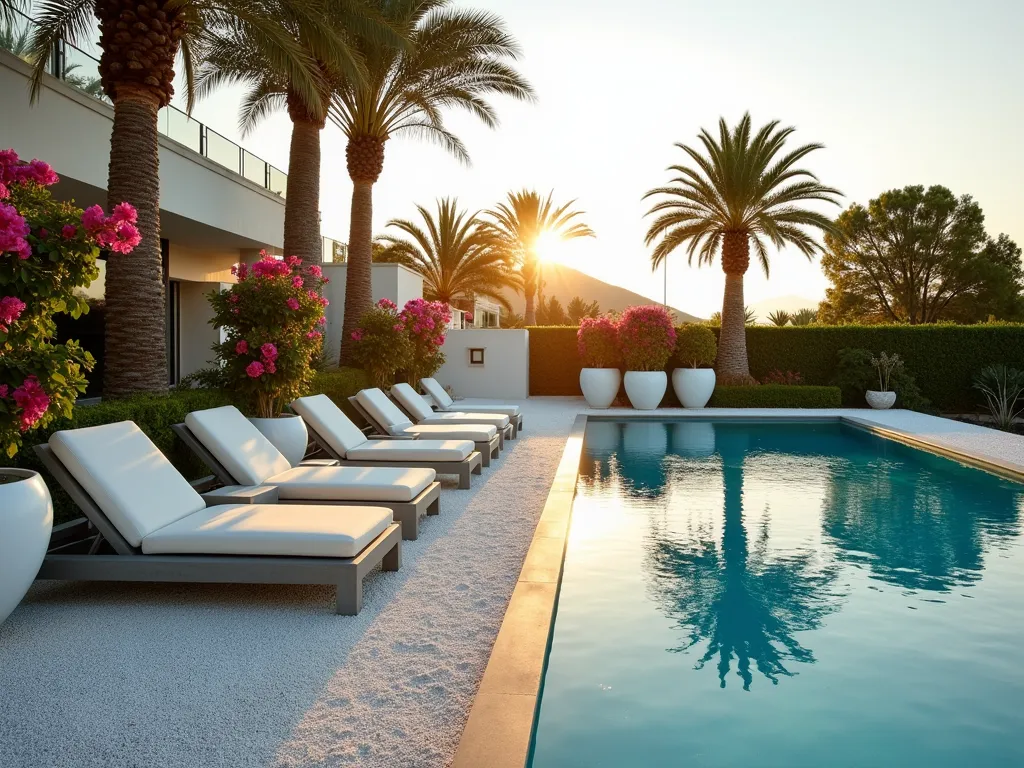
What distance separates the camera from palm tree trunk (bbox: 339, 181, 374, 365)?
15695mm

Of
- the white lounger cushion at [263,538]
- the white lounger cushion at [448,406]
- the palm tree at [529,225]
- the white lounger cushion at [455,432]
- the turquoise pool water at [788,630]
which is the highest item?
the palm tree at [529,225]

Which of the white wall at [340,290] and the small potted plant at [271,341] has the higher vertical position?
the white wall at [340,290]

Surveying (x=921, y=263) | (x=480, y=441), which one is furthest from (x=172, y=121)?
(x=921, y=263)

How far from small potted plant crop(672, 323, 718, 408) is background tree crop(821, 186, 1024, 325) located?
25.9 meters

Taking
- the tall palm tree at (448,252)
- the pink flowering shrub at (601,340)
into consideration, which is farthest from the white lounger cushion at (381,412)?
the tall palm tree at (448,252)

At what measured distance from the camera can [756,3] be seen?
14.4 m

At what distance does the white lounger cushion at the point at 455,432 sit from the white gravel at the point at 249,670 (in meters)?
4.15

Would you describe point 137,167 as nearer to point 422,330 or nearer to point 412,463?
point 412,463

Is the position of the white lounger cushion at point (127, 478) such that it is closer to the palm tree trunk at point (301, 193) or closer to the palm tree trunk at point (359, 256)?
the palm tree trunk at point (301, 193)

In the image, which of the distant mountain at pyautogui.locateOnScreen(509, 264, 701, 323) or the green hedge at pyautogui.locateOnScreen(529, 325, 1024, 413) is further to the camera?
the distant mountain at pyautogui.locateOnScreen(509, 264, 701, 323)

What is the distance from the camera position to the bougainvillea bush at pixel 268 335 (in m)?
8.48

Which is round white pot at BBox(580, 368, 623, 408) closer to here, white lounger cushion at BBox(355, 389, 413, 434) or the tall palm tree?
white lounger cushion at BBox(355, 389, 413, 434)

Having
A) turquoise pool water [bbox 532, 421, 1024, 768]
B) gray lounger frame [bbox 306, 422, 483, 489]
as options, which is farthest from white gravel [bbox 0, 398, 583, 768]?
gray lounger frame [bbox 306, 422, 483, 489]

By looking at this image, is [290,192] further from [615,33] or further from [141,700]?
[141,700]
